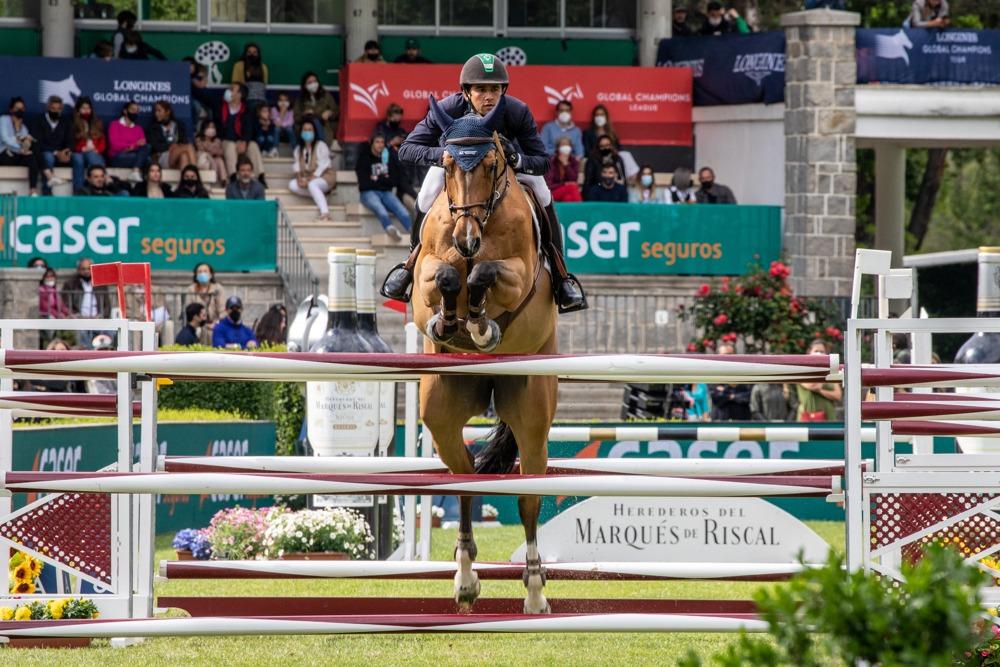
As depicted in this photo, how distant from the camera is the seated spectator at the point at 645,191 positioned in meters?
21.8

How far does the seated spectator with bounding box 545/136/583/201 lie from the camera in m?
21.4

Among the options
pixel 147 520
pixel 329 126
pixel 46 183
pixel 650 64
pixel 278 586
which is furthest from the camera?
pixel 650 64

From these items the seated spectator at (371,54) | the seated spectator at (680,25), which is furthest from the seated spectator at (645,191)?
the seated spectator at (371,54)

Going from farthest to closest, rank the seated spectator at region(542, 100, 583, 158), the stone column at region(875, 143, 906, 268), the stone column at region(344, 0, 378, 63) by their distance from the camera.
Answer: the stone column at region(875, 143, 906, 268), the stone column at region(344, 0, 378, 63), the seated spectator at region(542, 100, 583, 158)

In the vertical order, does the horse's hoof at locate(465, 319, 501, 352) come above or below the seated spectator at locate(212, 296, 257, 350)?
above

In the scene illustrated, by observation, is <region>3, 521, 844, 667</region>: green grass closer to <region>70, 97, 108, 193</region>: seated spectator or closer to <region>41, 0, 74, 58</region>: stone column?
<region>70, 97, 108, 193</region>: seated spectator

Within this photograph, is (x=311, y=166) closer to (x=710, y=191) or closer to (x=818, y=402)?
(x=710, y=191)

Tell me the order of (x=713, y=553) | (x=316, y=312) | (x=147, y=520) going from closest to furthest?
1. (x=147, y=520)
2. (x=713, y=553)
3. (x=316, y=312)

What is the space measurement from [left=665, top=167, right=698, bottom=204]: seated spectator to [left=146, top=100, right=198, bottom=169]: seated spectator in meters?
6.82

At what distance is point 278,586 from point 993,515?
548cm

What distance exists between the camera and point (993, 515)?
5.33 metres

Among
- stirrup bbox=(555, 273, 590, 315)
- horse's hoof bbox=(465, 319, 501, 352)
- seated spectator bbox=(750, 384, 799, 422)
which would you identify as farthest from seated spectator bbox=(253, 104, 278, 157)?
horse's hoof bbox=(465, 319, 501, 352)

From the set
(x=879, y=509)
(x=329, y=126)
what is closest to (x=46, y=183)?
(x=329, y=126)

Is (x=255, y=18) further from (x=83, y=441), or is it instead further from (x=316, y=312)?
(x=83, y=441)
